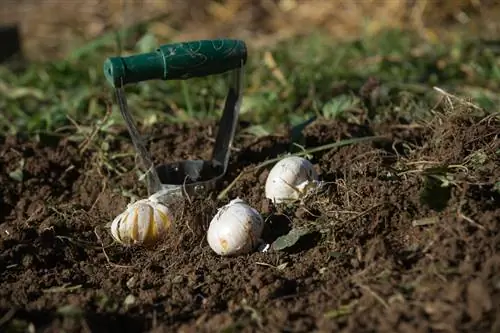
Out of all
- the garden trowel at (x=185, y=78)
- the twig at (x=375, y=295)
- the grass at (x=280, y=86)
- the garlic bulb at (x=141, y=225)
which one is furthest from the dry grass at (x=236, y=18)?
the twig at (x=375, y=295)

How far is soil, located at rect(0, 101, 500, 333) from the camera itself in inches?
71.5

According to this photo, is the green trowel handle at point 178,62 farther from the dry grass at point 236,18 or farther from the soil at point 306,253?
the dry grass at point 236,18

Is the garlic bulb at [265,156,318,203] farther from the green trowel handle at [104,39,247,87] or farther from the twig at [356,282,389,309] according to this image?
→ the twig at [356,282,389,309]

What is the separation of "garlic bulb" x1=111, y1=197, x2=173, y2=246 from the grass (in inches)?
25.9

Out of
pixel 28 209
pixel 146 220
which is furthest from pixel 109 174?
pixel 146 220

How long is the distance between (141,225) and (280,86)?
1590 mm

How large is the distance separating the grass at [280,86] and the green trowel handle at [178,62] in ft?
1.62

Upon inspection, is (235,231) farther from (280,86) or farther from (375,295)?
(280,86)

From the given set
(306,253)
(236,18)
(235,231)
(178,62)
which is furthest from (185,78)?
(236,18)

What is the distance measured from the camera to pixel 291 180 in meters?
2.36

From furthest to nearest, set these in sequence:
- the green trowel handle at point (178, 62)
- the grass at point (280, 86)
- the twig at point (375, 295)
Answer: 1. the grass at point (280, 86)
2. the green trowel handle at point (178, 62)
3. the twig at point (375, 295)

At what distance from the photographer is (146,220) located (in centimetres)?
228

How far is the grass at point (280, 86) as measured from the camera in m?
3.27

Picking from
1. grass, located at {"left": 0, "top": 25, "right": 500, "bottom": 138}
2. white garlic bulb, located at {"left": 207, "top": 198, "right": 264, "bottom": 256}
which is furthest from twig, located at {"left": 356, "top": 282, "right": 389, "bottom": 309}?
grass, located at {"left": 0, "top": 25, "right": 500, "bottom": 138}
